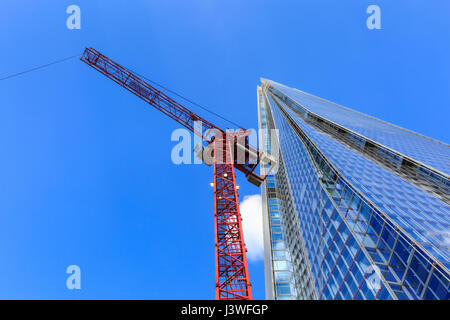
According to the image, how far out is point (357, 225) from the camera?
28875 millimetres

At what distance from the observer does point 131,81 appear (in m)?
54.6

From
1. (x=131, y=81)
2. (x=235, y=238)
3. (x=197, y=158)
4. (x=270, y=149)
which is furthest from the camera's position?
(x=270, y=149)

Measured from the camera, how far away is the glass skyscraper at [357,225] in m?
22.3

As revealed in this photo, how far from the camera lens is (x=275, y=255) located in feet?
185

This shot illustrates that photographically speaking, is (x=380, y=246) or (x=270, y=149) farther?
(x=270, y=149)

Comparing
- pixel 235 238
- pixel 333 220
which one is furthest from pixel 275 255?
pixel 235 238

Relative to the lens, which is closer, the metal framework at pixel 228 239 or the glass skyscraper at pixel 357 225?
the glass skyscraper at pixel 357 225

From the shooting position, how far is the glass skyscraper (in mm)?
22266

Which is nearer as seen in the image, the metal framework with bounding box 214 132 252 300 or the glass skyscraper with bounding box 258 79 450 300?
the glass skyscraper with bounding box 258 79 450 300
